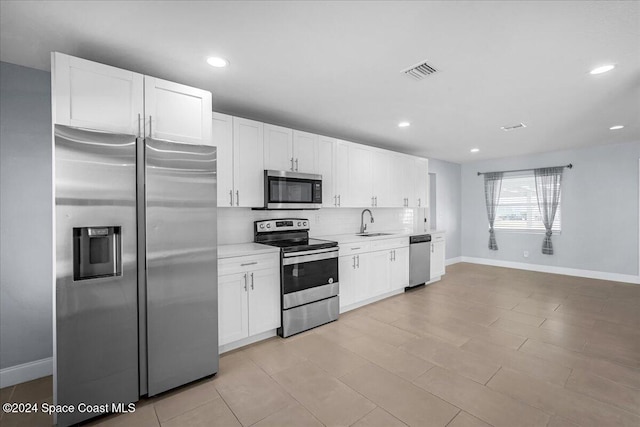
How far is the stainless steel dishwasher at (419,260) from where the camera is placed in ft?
16.1

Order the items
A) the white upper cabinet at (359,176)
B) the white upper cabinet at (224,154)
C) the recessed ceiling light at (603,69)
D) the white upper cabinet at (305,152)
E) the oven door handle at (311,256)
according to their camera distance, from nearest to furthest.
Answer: the recessed ceiling light at (603,69), the white upper cabinet at (224,154), the oven door handle at (311,256), the white upper cabinet at (305,152), the white upper cabinet at (359,176)

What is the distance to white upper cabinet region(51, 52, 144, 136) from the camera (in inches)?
75.0

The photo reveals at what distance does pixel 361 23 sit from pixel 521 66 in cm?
155

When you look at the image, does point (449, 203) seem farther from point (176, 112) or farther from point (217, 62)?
point (176, 112)

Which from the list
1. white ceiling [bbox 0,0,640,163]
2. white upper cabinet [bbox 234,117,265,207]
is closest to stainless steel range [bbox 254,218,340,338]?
white upper cabinet [bbox 234,117,265,207]

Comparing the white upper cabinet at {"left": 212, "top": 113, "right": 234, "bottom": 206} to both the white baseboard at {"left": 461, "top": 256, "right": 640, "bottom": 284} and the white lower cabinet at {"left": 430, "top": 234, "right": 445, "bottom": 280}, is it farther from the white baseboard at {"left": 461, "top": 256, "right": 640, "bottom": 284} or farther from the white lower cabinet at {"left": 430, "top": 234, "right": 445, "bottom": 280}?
the white baseboard at {"left": 461, "top": 256, "right": 640, "bottom": 284}

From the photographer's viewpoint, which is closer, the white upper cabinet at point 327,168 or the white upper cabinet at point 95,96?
the white upper cabinet at point 95,96

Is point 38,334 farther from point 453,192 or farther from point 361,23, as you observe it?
point 453,192

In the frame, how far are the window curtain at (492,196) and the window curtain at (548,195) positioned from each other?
79cm

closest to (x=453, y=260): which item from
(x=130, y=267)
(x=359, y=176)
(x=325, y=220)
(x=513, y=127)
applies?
(x=513, y=127)

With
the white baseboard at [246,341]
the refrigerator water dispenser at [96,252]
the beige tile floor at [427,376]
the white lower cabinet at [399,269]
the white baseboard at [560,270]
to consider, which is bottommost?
the beige tile floor at [427,376]

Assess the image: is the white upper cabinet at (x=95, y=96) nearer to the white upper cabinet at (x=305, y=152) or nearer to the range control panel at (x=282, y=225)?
the range control panel at (x=282, y=225)

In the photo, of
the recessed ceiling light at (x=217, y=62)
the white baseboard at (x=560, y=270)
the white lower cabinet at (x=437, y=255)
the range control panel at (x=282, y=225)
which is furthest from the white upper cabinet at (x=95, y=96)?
the white baseboard at (x=560, y=270)

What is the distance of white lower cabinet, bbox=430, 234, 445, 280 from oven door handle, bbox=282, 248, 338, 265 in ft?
8.64
